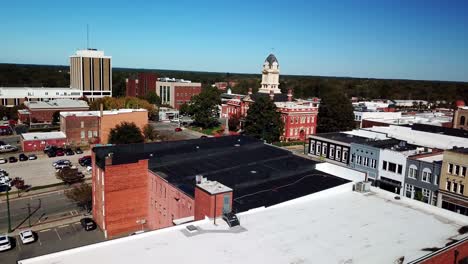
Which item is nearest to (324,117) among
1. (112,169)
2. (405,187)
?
(405,187)

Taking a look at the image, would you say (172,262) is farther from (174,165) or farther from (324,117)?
(324,117)

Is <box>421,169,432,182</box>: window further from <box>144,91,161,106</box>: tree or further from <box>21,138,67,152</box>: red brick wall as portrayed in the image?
<box>144,91,161,106</box>: tree

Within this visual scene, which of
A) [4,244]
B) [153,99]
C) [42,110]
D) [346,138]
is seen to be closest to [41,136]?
[42,110]

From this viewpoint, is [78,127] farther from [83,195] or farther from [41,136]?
[83,195]

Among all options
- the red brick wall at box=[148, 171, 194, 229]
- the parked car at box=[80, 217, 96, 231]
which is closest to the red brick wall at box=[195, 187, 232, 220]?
the red brick wall at box=[148, 171, 194, 229]

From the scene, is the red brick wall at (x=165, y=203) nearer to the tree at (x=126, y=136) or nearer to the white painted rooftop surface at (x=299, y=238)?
the white painted rooftop surface at (x=299, y=238)
